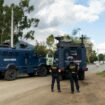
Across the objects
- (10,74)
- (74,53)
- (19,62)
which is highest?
(74,53)

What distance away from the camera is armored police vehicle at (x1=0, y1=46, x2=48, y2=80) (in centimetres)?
1666

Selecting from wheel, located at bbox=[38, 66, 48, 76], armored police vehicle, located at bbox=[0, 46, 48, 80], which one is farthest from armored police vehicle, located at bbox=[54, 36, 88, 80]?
wheel, located at bbox=[38, 66, 48, 76]

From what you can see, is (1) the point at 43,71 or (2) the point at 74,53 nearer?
(2) the point at 74,53

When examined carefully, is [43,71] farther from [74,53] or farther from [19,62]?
[74,53]

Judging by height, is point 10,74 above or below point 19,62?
below

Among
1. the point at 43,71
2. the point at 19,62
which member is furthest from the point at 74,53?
the point at 43,71

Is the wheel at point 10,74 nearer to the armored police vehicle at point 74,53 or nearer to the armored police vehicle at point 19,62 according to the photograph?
the armored police vehicle at point 19,62

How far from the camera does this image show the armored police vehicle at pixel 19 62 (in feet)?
54.7

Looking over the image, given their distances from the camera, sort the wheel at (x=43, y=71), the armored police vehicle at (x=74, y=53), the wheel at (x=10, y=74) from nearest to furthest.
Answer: the armored police vehicle at (x=74, y=53) → the wheel at (x=10, y=74) → the wheel at (x=43, y=71)

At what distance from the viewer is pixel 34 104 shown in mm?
7727

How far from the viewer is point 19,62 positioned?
18.0m

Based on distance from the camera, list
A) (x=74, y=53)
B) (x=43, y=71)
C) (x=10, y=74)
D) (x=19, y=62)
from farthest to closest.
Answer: (x=43, y=71) < (x=19, y=62) < (x=10, y=74) < (x=74, y=53)

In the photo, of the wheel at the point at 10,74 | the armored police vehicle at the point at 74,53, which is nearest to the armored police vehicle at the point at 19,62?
the wheel at the point at 10,74

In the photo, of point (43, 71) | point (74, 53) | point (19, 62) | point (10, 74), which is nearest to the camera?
point (74, 53)
